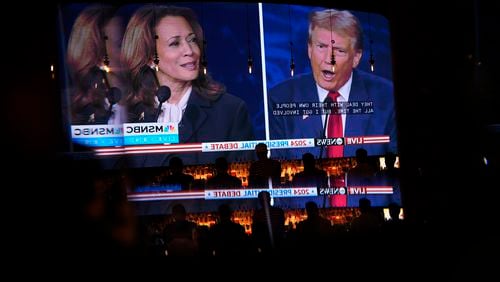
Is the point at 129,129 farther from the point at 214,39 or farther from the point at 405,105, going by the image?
the point at 405,105

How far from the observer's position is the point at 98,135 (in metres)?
9.18

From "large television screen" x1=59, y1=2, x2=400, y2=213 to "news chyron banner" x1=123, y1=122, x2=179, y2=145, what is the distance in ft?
0.05

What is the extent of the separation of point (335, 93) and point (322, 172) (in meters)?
1.39

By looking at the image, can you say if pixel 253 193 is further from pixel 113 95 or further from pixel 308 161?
pixel 113 95

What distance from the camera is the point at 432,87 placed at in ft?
26.6

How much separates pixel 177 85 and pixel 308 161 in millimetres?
2305

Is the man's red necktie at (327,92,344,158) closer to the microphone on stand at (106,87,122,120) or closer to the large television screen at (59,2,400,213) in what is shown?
the large television screen at (59,2,400,213)

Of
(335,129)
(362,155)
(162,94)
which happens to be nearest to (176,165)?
(162,94)

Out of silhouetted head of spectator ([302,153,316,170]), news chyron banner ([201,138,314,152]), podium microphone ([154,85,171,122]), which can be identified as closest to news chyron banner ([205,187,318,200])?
silhouetted head of spectator ([302,153,316,170])

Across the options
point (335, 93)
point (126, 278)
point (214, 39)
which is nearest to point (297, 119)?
point (335, 93)

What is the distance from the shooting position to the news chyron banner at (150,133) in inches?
365

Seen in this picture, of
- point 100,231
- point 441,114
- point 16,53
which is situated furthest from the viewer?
point 441,114

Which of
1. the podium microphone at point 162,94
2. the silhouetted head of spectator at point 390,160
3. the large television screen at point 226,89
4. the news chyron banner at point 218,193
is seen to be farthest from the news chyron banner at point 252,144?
the silhouetted head of spectator at point 390,160

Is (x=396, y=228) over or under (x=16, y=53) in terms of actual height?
under
